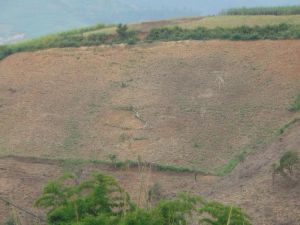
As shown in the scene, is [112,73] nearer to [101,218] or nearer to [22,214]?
[22,214]

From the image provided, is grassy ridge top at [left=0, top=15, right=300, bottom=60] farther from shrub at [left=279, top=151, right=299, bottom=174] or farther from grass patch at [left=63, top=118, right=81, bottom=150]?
shrub at [left=279, top=151, right=299, bottom=174]

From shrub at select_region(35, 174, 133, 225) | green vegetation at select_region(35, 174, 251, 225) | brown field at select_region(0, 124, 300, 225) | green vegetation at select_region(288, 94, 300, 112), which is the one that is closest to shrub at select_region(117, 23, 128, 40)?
green vegetation at select_region(288, 94, 300, 112)

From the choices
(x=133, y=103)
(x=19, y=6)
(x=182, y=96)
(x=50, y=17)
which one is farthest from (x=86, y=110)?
(x=19, y=6)

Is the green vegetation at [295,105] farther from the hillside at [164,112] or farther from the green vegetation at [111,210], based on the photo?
the green vegetation at [111,210]

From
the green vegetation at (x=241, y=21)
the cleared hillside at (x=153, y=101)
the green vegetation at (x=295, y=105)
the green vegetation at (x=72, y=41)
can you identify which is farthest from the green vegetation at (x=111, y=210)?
the green vegetation at (x=241, y=21)

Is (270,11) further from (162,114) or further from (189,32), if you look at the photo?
(162,114)

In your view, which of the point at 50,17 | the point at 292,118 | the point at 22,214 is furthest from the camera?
the point at 50,17

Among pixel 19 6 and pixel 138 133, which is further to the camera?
pixel 19 6
